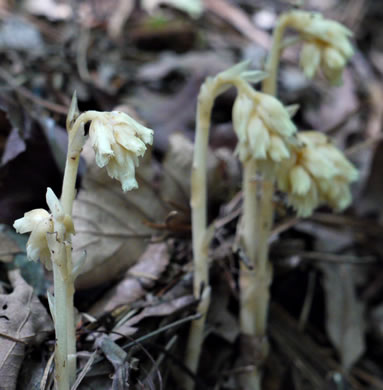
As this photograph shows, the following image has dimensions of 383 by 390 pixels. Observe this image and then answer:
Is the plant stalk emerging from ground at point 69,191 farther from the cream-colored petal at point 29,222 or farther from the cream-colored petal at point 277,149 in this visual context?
the cream-colored petal at point 277,149

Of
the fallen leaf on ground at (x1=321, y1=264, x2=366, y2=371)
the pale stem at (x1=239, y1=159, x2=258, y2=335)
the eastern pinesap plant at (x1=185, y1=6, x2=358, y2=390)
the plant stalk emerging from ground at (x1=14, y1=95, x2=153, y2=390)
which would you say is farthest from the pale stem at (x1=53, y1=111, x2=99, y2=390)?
the fallen leaf on ground at (x1=321, y1=264, x2=366, y2=371)

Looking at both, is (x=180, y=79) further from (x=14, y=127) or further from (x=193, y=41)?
(x=14, y=127)

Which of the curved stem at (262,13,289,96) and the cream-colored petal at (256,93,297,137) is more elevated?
the curved stem at (262,13,289,96)

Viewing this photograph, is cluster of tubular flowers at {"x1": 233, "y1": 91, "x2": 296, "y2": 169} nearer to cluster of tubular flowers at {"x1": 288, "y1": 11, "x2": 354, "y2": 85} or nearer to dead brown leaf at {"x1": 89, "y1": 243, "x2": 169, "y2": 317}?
cluster of tubular flowers at {"x1": 288, "y1": 11, "x2": 354, "y2": 85}

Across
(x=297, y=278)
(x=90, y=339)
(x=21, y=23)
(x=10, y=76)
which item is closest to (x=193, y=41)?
(x=21, y=23)

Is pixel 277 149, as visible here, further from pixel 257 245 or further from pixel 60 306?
pixel 60 306

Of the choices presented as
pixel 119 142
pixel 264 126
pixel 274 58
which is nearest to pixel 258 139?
pixel 264 126

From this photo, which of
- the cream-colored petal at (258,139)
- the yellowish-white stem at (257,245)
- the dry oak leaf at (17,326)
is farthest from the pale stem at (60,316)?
the yellowish-white stem at (257,245)
